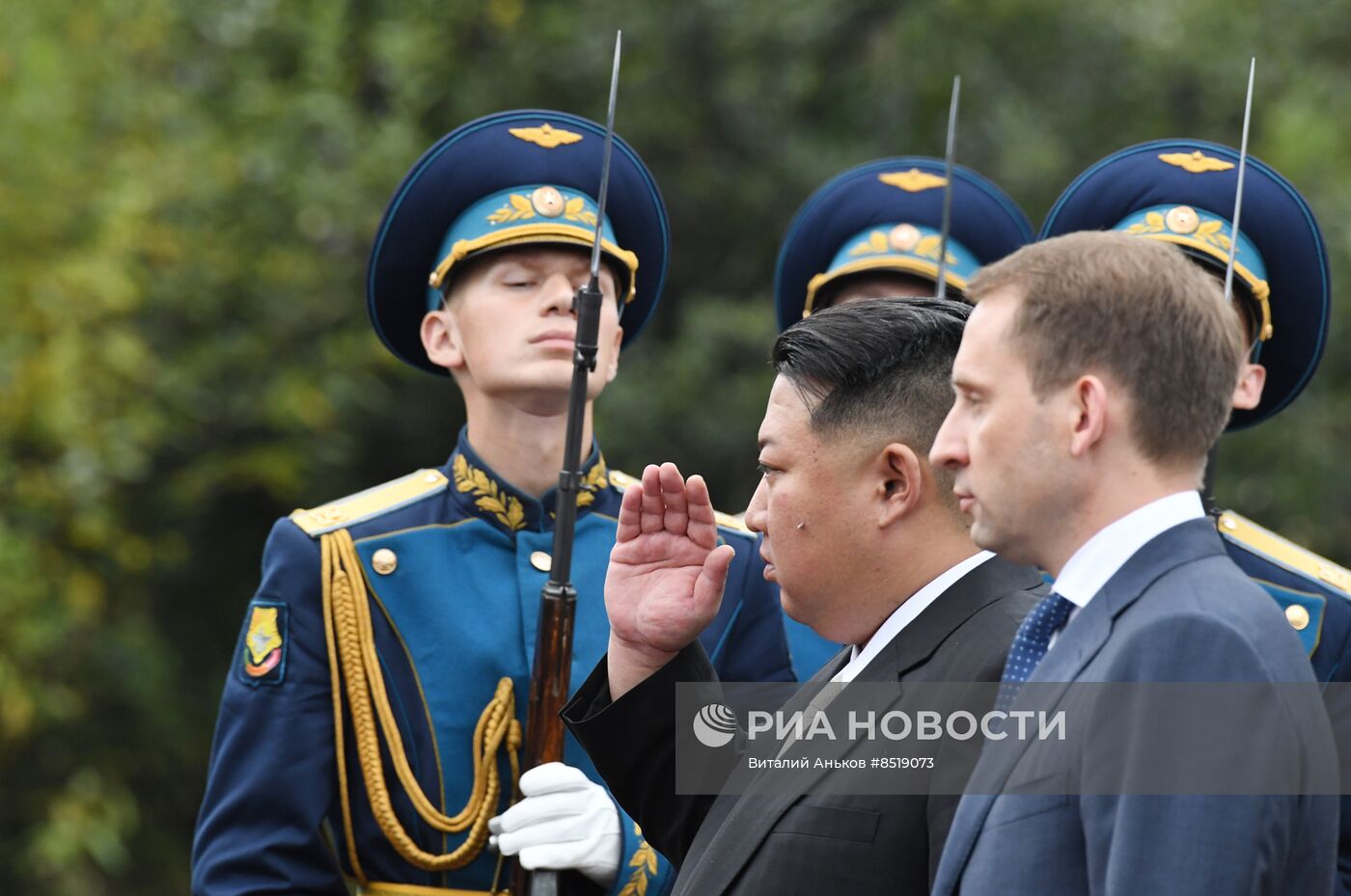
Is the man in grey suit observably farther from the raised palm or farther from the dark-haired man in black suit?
the raised palm

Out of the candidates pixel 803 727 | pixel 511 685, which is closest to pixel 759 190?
pixel 511 685

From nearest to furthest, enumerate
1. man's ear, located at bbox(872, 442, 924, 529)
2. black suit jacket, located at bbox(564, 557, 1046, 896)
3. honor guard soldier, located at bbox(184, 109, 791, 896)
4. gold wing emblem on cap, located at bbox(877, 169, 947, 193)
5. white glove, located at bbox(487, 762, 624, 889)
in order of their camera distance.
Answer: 1. black suit jacket, located at bbox(564, 557, 1046, 896)
2. man's ear, located at bbox(872, 442, 924, 529)
3. white glove, located at bbox(487, 762, 624, 889)
4. honor guard soldier, located at bbox(184, 109, 791, 896)
5. gold wing emblem on cap, located at bbox(877, 169, 947, 193)

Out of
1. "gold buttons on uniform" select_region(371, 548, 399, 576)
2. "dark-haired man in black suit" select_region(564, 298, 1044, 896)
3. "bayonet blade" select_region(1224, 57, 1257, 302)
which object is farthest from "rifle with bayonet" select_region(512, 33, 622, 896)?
"bayonet blade" select_region(1224, 57, 1257, 302)

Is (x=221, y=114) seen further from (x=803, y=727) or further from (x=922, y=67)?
(x=803, y=727)

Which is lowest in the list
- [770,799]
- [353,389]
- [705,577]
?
[770,799]

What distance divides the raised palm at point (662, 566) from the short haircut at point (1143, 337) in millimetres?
953

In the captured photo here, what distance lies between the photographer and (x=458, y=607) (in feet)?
13.2

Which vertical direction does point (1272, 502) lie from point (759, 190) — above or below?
below

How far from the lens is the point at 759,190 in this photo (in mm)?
10523

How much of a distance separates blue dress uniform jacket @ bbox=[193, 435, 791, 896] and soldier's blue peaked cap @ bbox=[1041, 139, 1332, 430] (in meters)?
1.20

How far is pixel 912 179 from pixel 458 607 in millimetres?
2163

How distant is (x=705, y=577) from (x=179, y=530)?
22.1ft

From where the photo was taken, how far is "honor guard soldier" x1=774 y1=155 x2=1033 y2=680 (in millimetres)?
5184

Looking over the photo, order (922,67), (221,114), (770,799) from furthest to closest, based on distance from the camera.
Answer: (922,67) < (221,114) < (770,799)
